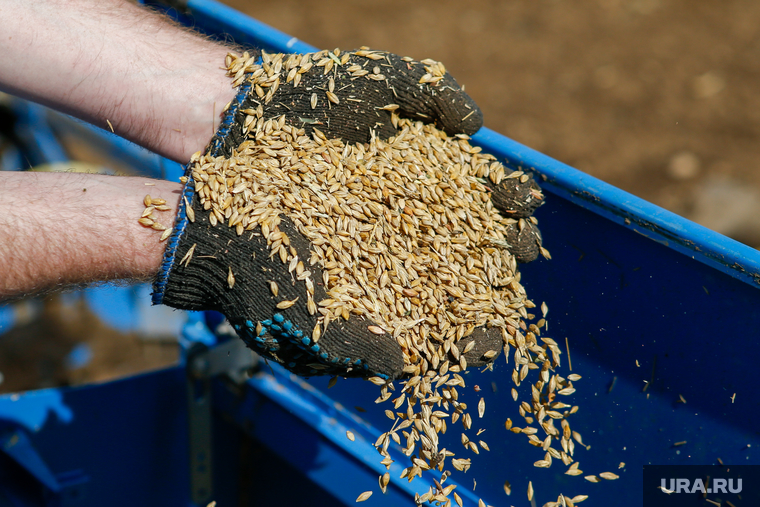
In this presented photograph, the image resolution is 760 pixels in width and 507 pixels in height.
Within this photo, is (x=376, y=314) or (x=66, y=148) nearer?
(x=376, y=314)

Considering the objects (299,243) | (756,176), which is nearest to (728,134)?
(756,176)

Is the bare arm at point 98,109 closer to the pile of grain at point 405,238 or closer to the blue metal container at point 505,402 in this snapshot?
the pile of grain at point 405,238

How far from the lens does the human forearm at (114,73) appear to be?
197 cm

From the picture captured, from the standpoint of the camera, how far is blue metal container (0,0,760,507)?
174cm

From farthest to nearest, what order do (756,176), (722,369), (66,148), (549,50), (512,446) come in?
1. (549,50)
2. (756,176)
3. (66,148)
4. (512,446)
5. (722,369)

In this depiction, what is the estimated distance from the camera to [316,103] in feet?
6.39

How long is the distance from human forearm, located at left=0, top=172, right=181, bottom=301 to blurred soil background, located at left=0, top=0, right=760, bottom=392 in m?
1.69

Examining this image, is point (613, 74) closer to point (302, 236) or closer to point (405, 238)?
point (405, 238)

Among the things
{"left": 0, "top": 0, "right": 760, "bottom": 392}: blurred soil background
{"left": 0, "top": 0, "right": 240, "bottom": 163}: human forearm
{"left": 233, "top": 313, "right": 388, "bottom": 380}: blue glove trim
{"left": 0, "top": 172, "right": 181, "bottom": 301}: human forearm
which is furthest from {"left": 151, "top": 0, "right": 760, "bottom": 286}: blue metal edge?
{"left": 0, "top": 0, "right": 760, "bottom": 392}: blurred soil background

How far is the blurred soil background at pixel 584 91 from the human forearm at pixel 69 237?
1694mm

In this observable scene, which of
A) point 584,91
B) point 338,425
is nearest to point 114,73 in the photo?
point 338,425

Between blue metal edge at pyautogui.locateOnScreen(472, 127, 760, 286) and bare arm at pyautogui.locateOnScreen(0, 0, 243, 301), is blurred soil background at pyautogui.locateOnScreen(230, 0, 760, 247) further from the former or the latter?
bare arm at pyautogui.locateOnScreen(0, 0, 243, 301)

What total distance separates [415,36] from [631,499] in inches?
191

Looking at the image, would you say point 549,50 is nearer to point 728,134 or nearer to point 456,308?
point 728,134
